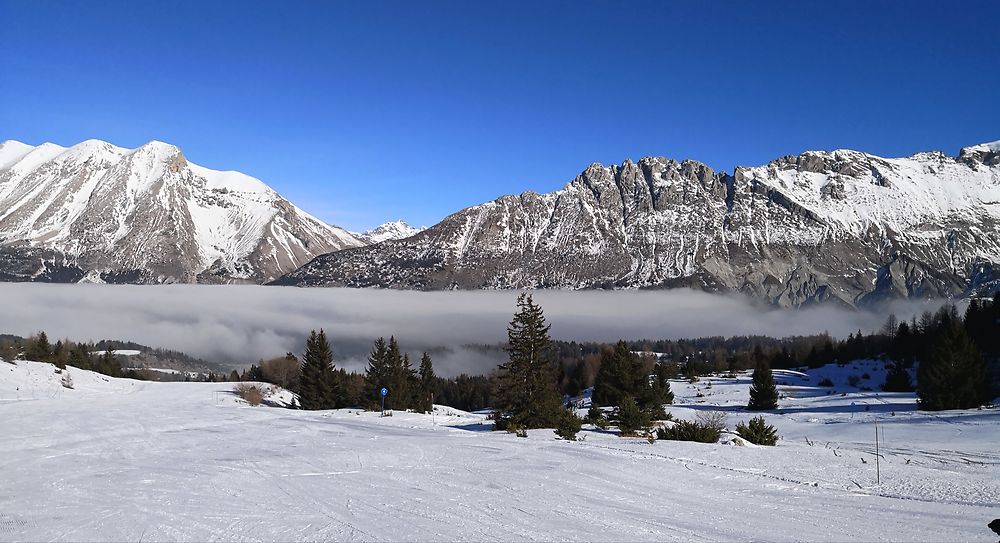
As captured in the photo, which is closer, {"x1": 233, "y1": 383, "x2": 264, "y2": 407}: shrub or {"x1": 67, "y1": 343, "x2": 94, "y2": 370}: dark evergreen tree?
{"x1": 233, "y1": 383, "x2": 264, "y2": 407}: shrub

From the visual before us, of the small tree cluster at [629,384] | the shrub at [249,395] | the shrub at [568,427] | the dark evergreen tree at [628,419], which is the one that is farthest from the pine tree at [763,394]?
the shrub at [249,395]

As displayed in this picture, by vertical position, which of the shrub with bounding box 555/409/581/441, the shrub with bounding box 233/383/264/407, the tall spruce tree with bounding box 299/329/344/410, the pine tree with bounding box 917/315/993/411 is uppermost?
the pine tree with bounding box 917/315/993/411

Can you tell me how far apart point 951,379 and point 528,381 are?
2717 centimetres

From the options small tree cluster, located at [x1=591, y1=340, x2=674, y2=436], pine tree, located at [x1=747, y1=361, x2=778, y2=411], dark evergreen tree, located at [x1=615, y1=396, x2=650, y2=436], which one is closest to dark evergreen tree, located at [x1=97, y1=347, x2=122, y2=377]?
small tree cluster, located at [x1=591, y1=340, x2=674, y2=436]

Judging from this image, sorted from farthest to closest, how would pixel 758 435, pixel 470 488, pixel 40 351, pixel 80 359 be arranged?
1. pixel 80 359
2. pixel 40 351
3. pixel 758 435
4. pixel 470 488

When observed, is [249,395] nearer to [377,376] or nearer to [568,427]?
[377,376]

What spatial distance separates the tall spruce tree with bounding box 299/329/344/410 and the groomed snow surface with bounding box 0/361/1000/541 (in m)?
39.3

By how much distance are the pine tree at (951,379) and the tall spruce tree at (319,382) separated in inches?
1960

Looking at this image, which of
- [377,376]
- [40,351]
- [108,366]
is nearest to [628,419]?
[377,376]

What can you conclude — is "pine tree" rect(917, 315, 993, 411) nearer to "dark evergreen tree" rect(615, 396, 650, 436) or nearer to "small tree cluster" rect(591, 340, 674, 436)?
"small tree cluster" rect(591, 340, 674, 436)

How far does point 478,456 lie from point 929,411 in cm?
3327

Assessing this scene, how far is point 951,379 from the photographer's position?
120ft

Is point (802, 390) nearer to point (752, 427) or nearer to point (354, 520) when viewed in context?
point (752, 427)

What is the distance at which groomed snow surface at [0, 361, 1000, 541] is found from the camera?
26.7 ft
